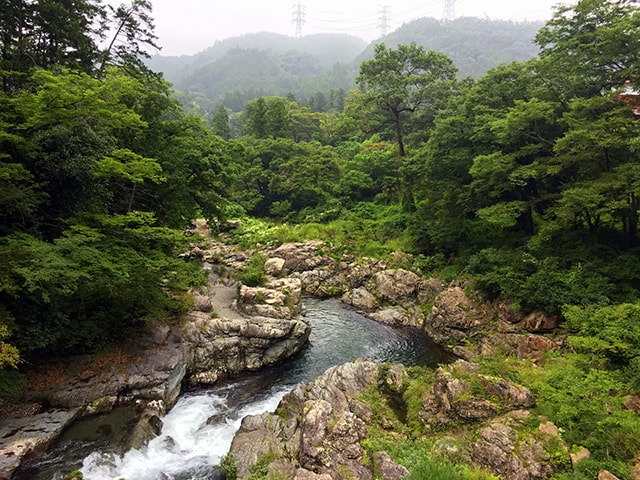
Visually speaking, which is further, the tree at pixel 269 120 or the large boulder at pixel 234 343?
the tree at pixel 269 120

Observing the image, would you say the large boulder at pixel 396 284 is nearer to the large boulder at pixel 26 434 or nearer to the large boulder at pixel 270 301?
the large boulder at pixel 270 301

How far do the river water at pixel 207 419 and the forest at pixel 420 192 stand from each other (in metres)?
2.99

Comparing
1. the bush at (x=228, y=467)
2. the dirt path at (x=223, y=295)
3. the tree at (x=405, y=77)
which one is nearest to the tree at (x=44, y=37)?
the dirt path at (x=223, y=295)

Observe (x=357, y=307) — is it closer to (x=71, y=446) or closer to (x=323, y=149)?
(x=71, y=446)

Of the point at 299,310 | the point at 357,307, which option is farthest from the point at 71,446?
the point at 357,307

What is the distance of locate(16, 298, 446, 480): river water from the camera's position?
35.2ft

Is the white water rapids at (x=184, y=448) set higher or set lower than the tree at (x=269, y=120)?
lower

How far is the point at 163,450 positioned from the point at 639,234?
24.2 m

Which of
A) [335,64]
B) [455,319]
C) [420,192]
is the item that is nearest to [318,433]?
[455,319]

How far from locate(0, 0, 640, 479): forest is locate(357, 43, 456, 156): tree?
721 cm

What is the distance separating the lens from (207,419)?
13.6 metres

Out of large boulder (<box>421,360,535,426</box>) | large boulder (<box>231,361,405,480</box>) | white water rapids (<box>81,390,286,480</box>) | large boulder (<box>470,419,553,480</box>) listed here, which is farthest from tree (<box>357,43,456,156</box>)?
large boulder (<box>470,419,553,480</box>)

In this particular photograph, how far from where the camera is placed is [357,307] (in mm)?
25453

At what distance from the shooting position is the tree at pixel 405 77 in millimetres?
34906
